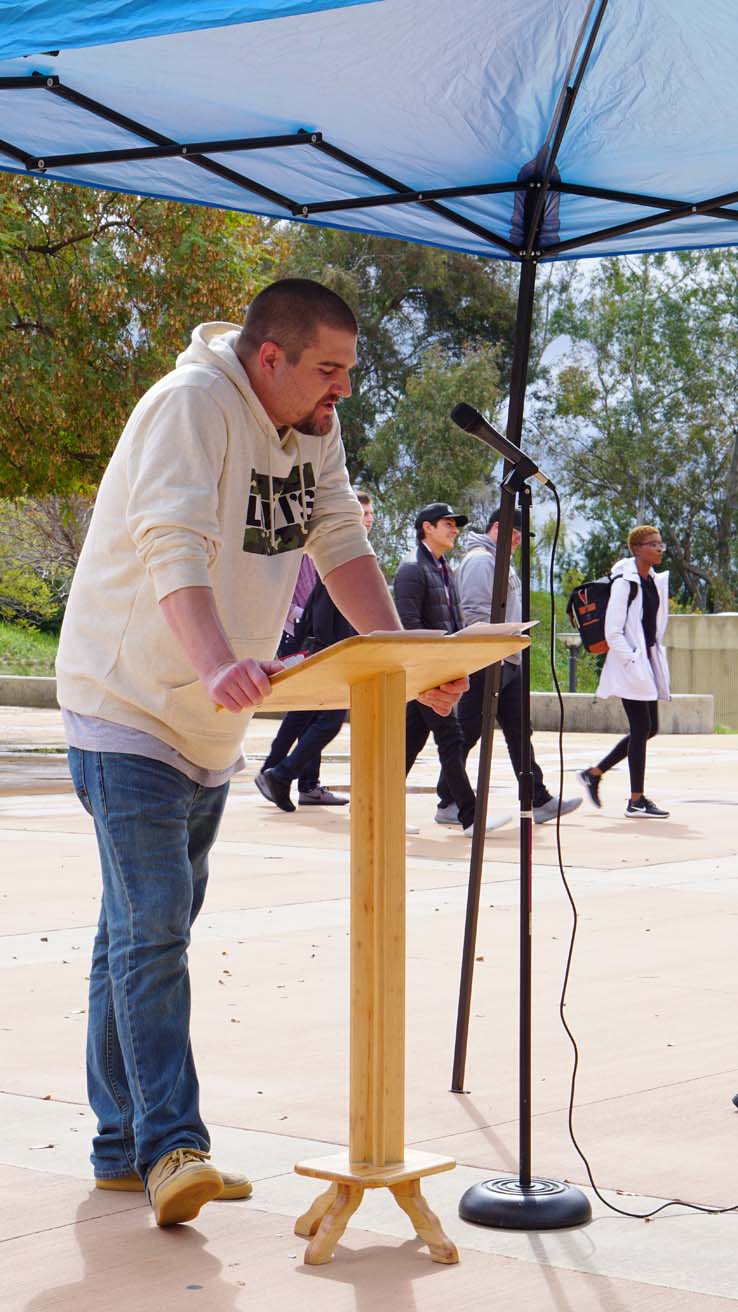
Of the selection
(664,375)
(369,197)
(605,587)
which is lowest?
(605,587)

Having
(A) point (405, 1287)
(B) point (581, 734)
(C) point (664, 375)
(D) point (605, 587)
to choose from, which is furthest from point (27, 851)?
(C) point (664, 375)

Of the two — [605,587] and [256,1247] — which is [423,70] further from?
[605,587]

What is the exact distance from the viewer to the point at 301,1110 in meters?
4.62

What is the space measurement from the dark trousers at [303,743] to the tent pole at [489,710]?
6.59m

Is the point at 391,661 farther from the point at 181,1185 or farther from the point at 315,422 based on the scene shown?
the point at 181,1185

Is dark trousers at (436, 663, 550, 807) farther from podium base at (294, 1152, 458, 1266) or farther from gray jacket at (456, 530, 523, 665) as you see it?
podium base at (294, 1152, 458, 1266)

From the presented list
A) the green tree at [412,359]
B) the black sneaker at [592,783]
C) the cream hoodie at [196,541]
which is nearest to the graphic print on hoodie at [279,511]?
the cream hoodie at [196,541]

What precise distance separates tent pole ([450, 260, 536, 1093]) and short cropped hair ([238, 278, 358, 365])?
1.10m

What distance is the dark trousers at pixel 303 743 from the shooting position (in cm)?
1180

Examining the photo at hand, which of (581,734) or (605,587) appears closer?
(605,587)

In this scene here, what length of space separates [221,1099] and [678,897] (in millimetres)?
4356

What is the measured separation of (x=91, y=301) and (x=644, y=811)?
9.37 meters

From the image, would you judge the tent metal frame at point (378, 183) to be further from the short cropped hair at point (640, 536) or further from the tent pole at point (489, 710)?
the short cropped hair at point (640, 536)

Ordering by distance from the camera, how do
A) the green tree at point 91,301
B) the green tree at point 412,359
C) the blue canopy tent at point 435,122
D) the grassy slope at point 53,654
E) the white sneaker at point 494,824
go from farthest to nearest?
the green tree at point 412,359 < the grassy slope at point 53,654 < the green tree at point 91,301 < the white sneaker at point 494,824 < the blue canopy tent at point 435,122
